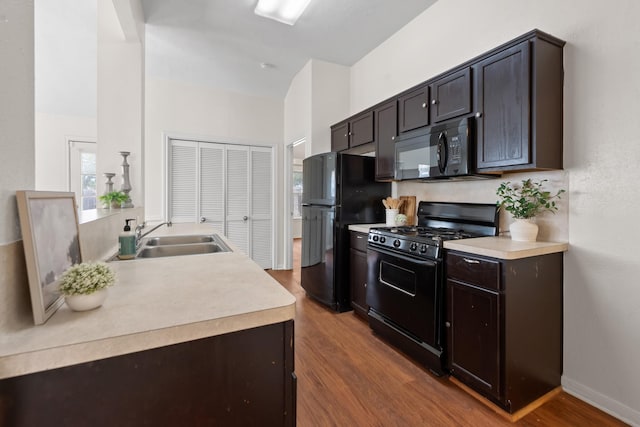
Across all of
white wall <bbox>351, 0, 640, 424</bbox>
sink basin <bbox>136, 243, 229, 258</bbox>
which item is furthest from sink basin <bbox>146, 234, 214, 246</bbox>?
white wall <bbox>351, 0, 640, 424</bbox>

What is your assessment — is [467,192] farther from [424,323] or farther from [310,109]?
[310,109]

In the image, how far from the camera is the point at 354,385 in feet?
6.07

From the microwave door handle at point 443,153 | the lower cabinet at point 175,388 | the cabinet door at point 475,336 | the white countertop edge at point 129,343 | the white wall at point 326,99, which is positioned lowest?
the cabinet door at point 475,336

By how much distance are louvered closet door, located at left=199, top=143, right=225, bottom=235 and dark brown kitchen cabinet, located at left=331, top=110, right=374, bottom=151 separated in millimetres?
1860

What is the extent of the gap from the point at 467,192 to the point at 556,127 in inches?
30.6

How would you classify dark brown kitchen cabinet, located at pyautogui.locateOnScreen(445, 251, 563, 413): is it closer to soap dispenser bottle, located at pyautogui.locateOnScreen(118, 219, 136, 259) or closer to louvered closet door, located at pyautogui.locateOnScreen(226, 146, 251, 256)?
soap dispenser bottle, located at pyautogui.locateOnScreen(118, 219, 136, 259)

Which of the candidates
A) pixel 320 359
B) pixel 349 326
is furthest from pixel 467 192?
pixel 320 359

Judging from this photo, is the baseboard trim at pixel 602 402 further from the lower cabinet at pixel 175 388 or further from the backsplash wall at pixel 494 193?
the lower cabinet at pixel 175 388

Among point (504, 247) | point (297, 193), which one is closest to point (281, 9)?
point (504, 247)

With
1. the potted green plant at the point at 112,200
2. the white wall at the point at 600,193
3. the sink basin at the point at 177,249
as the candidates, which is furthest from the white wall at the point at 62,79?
the white wall at the point at 600,193

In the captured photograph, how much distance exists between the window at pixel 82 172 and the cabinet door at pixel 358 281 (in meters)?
3.98

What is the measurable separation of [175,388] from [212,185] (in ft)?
13.3

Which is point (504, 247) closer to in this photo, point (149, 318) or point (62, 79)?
point (149, 318)

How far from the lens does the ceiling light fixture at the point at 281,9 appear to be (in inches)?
107
